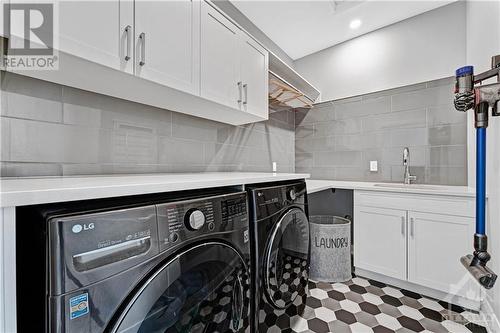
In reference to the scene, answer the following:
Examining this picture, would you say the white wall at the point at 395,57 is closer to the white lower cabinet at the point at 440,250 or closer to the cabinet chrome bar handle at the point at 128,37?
the white lower cabinet at the point at 440,250

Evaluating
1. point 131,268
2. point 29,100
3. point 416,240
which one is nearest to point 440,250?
point 416,240

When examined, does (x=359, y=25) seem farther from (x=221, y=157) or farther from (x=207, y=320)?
(x=207, y=320)

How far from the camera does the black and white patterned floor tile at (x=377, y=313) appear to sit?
1.48 m

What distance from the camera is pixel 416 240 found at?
1.83 metres

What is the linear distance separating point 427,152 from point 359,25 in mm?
1473

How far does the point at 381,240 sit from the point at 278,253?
48.3 inches

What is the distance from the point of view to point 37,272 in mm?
514

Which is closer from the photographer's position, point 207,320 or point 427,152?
point 207,320

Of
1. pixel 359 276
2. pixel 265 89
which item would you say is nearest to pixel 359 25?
pixel 265 89

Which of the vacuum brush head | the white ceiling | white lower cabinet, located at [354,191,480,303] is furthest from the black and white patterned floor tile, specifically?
the white ceiling

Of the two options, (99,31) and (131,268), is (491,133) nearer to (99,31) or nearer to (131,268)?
(131,268)

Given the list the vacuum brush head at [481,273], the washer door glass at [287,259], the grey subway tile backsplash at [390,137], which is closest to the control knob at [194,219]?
the washer door glass at [287,259]

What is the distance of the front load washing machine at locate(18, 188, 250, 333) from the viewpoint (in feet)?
1.68

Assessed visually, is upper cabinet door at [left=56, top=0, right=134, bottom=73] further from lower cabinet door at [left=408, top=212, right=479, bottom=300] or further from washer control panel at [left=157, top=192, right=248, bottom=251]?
lower cabinet door at [left=408, top=212, right=479, bottom=300]
